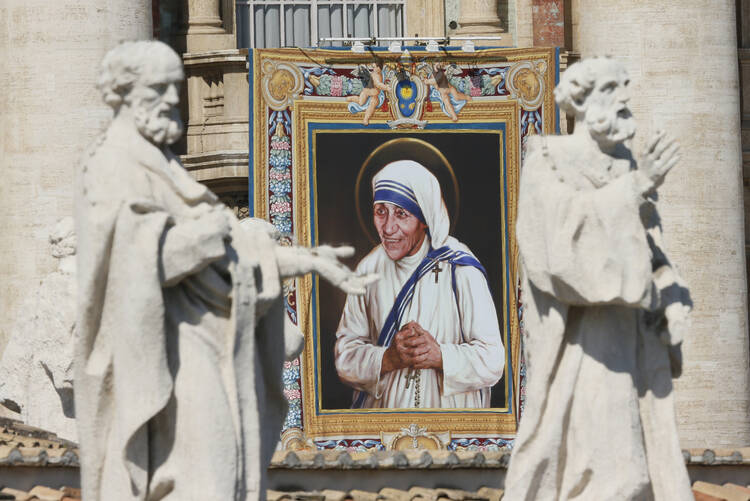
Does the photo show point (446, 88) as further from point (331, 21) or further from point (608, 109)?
point (608, 109)

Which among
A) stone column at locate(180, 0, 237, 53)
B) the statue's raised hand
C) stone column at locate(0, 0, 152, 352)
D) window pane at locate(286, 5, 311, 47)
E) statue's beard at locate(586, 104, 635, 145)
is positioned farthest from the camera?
window pane at locate(286, 5, 311, 47)

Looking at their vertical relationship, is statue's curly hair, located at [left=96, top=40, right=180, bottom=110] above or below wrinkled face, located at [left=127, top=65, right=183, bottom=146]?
above

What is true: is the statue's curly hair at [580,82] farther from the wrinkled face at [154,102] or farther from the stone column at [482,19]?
the stone column at [482,19]

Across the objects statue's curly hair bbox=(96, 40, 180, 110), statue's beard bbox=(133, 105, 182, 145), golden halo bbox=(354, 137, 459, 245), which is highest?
statue's curly hair bbox=(96, 40, 180, 110)

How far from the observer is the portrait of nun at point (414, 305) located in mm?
19391

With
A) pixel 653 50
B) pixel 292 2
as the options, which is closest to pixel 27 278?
pixel 292 2

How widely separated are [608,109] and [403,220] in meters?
9.39

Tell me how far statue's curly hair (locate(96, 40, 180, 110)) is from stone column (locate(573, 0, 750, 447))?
1076 cm

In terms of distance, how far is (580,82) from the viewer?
10336 millimetres

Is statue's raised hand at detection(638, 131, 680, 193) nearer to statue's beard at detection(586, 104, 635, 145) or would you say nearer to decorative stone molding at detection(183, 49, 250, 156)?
statue's beard at detection(586, 104, 635, 145)

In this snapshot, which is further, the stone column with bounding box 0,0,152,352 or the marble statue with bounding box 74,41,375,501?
the stone column with bounding box 0,0,152,352

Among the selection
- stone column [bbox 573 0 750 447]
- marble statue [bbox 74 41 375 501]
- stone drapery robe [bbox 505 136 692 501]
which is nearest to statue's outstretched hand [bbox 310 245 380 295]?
marble statue [bbox 74 41 375 501]

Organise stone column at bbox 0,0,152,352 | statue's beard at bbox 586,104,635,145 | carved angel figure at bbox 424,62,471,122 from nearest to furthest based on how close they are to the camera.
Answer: statue's beard at bbox 586,104,635,145
stone column at bbox 0,0,152,352
carved angel figure at bbox 424,62,471,122

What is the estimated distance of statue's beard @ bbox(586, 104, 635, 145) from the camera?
10.3 metres
